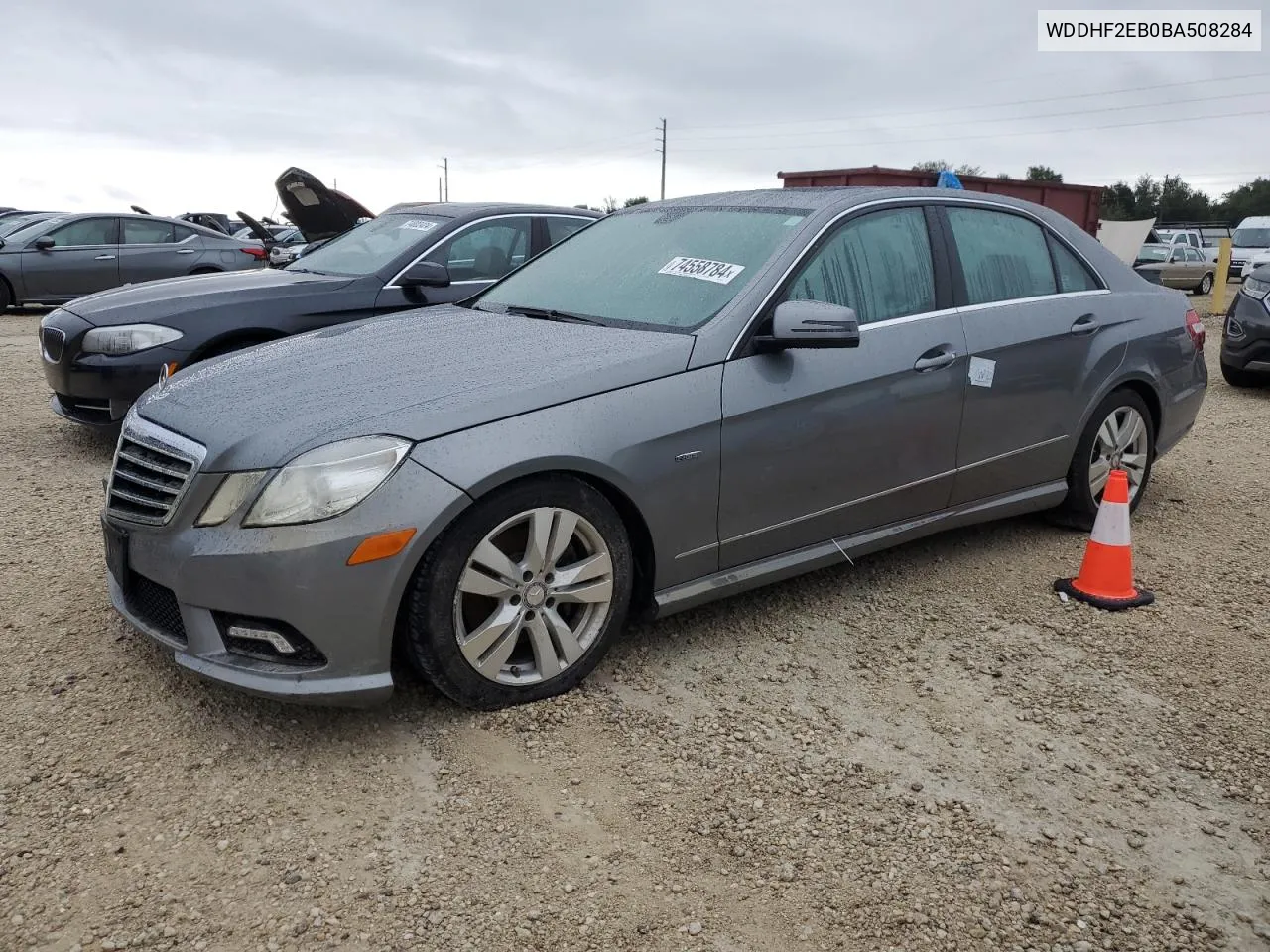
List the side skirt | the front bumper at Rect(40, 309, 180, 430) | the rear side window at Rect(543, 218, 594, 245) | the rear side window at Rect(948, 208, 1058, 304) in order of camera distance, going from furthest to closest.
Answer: the rear side window at Rect(543, 218, 594, 245), the front bumper at Rect(40, 309, 180, 430), the rear side window at Rect(948, 208, 1058, 304), the side skirt

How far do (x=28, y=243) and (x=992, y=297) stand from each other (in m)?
13.9

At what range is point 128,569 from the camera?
324 centimetres

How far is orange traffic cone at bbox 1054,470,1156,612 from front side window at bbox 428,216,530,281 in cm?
380

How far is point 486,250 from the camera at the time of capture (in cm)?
687

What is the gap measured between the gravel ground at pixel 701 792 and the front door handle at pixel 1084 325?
1.21m

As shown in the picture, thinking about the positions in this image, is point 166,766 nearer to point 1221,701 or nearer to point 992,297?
point 1221,701

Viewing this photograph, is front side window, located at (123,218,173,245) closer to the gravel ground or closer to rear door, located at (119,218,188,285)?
rear door, located at (119,218,188,285)

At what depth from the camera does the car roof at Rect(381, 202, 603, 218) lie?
6930 millimetres

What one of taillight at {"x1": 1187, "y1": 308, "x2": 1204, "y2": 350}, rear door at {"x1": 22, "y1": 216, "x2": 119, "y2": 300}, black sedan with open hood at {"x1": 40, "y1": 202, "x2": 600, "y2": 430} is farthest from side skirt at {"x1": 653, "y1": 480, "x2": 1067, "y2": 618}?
rear door at {"x1": 22, "y1": 216, "x2": 119, "y2": 300}

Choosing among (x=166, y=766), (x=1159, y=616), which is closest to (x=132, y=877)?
(x=166, y=766)

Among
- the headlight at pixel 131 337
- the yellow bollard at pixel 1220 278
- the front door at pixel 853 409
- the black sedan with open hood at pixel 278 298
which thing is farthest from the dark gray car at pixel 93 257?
the yellow bollard at pixel 1220 278

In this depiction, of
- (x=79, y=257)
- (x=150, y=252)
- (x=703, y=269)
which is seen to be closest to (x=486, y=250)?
(x=703, y=269)

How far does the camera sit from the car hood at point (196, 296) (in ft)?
19.9

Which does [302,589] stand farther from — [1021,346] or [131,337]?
[131,337]
